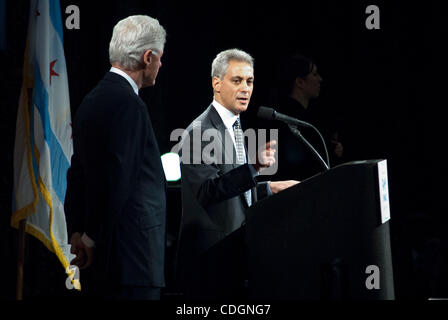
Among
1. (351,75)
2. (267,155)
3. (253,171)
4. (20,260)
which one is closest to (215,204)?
(253,171)

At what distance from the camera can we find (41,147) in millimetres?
3373

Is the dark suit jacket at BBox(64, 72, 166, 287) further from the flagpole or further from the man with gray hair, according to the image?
the flagpole

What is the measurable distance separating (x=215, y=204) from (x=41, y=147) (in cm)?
136

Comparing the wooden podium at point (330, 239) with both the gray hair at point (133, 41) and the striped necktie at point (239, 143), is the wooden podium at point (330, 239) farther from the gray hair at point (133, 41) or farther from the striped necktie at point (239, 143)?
the gray hair at point (133, 41)

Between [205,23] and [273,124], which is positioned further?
[205,23]

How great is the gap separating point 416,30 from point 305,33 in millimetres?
916

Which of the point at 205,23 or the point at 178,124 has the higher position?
the point at 205,23

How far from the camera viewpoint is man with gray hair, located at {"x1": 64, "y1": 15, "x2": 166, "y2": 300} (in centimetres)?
194

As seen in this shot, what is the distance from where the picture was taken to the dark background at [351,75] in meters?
4.26

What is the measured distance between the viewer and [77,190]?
2141 mm

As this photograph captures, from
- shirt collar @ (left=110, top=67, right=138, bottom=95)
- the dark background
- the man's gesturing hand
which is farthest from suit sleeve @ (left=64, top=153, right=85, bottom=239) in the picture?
the dark background

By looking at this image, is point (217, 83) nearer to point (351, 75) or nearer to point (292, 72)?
point (292, 72)
